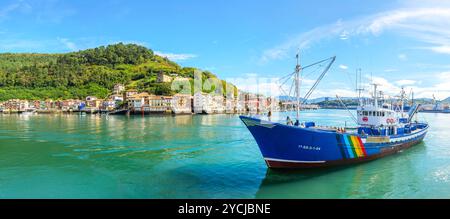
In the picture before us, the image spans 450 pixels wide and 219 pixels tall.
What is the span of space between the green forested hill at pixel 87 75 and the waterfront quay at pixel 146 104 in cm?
791

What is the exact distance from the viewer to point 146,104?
9006cm

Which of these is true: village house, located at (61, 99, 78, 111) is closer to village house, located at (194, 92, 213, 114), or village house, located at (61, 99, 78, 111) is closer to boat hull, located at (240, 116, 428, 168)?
village house, located at (194, 92, 213, 114)

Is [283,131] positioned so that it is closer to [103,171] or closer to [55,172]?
[103,171]

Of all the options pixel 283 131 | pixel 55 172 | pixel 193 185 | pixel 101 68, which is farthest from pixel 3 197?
pixel 101 68

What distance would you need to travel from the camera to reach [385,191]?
11.9 meters

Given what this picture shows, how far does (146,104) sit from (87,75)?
54.5 metres

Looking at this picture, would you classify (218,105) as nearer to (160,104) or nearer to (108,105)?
(160,104)

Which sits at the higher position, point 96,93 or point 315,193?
point 96,93

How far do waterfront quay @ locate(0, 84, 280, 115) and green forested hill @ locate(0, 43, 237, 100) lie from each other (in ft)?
26.0

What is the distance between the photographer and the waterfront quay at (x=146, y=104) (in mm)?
87188

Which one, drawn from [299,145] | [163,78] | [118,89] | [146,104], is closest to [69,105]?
[118,89]

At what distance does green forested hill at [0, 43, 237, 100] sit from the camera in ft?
386

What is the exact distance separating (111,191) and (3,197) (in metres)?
3.86

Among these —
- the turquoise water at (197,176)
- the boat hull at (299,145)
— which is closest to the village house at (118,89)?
the turquoise water at (197,176)
